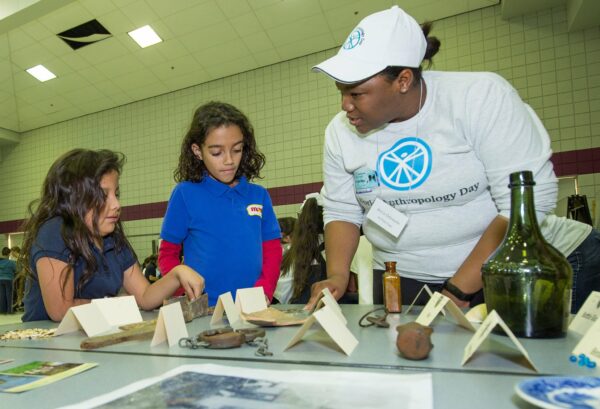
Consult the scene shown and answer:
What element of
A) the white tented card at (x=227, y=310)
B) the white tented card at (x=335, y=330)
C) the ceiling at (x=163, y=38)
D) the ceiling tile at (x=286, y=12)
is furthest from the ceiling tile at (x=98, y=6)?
the white tented card at (x=335, y=330)

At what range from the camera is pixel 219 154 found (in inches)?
65.6

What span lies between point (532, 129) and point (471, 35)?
15.3 feet

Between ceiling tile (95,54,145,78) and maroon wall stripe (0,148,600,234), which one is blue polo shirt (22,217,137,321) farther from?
ceiling tile (95,54,145,78)

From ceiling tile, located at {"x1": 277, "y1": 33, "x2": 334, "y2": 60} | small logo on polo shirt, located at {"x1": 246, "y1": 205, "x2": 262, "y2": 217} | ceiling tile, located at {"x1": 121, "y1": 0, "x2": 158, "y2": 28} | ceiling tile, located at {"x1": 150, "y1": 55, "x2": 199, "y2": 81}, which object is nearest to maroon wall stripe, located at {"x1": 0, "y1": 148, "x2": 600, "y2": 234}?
ceiling tile, located at {"x1": 277, "y1": 33, "x2": 334, "y2": 60}

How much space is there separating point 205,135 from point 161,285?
62cm

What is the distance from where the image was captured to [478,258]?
3.36ft

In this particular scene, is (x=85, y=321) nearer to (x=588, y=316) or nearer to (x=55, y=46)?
(x=588, y=316)

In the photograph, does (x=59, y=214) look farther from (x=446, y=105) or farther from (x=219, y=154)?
(x=446, y=105)

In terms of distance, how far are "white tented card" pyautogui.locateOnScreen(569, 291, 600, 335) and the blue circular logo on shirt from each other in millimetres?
498

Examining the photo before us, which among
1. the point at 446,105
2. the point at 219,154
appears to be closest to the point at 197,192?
the point at 219,154

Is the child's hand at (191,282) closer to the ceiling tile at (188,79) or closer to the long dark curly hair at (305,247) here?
the long dark curly hair at (305,247)

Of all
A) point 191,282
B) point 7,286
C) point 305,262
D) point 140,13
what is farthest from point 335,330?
point 7,286

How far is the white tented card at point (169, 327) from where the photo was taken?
0.83m

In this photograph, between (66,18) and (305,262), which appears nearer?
(305,262)
